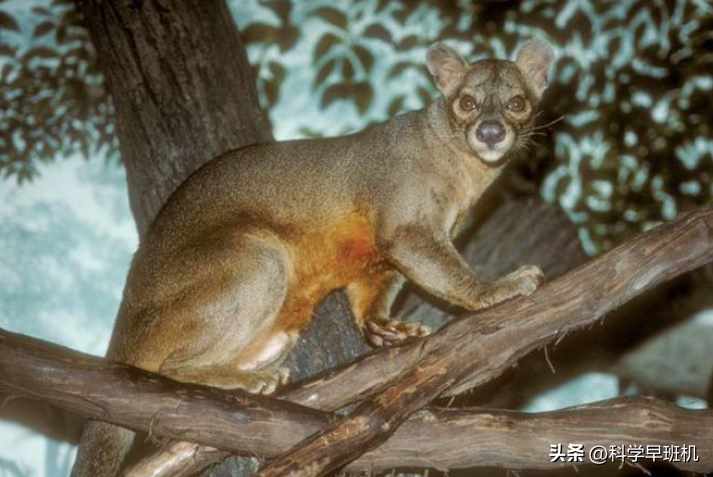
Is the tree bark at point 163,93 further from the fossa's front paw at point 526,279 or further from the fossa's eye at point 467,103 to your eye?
the fossa's front paw at point 526,279

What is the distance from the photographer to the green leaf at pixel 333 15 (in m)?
5.85

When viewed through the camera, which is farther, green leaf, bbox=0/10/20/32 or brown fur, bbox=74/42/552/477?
green leaf, bbox=0/10/20/32

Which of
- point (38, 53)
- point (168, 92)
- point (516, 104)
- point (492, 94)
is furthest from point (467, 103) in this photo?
point (38, 53)

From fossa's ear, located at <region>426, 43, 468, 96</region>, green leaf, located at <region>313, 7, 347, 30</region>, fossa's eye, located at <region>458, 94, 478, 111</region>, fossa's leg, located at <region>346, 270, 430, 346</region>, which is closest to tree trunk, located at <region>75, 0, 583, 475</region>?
fossa's leg, located at <region>346, 270, 430, 346</region>

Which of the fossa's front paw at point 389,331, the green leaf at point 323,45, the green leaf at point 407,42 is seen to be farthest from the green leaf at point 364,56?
the fossa's front paw at point 389,331

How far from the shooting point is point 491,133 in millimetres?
4406

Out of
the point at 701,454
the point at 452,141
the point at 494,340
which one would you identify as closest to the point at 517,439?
the point at 494,340

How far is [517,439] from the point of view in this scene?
138 inches

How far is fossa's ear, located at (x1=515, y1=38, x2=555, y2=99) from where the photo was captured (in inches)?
196

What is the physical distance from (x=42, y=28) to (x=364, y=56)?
9.15ft

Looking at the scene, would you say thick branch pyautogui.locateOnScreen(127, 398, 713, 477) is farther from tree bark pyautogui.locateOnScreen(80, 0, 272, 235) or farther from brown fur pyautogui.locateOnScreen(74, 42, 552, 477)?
tree bark pyautogui.locateOnScreen(80, 0, 272, 235)

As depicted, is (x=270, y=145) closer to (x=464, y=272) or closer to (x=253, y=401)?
(x=464, y=272)

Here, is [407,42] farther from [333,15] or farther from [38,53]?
[38,53]

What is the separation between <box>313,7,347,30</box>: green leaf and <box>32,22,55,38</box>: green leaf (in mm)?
2360
